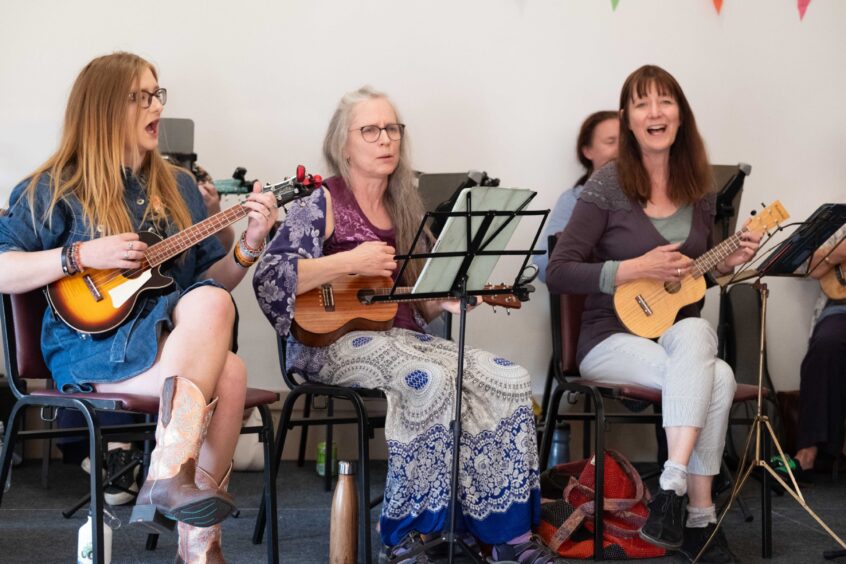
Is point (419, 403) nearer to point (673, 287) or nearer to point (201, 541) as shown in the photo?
point (201, 541)

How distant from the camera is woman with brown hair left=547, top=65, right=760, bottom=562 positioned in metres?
2.55

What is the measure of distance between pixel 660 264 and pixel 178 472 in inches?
57.0

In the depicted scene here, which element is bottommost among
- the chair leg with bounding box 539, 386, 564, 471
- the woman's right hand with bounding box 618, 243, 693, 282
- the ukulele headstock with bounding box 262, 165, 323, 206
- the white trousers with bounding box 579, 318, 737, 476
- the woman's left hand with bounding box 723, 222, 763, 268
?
the chair leg with bounding box 539, 386, 564, 471

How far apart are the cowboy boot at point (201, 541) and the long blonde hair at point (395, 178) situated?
931 mm

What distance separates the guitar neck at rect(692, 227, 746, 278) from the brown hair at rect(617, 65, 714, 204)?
235mm

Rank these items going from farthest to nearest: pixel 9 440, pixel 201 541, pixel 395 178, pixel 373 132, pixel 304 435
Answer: pixel 304 435, pixel 395 178, pixel 373 132, pixel 9 440, pixel 201 541

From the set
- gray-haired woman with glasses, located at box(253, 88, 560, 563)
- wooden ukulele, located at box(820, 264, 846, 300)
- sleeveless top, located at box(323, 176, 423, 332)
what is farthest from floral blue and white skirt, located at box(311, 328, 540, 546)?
wooden ukulele, located at box(820, 264, 846, 300)

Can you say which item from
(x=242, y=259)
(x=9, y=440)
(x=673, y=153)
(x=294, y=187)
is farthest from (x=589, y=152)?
(x=9, y=440)

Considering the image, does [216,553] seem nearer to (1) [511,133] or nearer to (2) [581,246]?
(2) [581,246]

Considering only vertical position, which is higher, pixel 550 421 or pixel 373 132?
pixel 373 132

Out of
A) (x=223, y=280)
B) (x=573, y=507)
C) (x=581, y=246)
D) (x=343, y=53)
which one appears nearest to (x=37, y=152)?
(x=343, y=53)

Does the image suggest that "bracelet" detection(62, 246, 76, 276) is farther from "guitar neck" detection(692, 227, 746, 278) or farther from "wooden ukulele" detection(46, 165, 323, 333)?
"guitar neck" detection(692, 227, 746, 278)

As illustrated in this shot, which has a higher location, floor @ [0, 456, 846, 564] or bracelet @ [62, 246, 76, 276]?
bracelet @ [62, 246, 76, 276]

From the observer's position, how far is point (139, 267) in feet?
7.25
